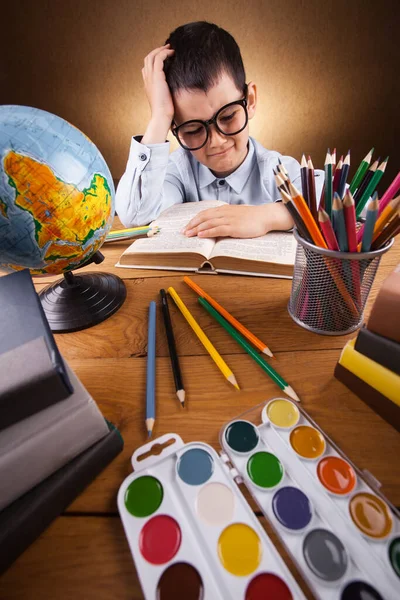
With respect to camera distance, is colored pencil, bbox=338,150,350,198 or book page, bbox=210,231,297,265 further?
A: book page, bbox=210,231,297,265

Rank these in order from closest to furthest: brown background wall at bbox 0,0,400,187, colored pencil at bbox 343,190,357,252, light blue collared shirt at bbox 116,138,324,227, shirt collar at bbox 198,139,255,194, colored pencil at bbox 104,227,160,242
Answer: colored pencil at bbox 343,190,357,252
colored pencil at bbox 104,227,160,242
light blue collared shirt at bbox 116,138,324,227
shirt collar at bbox 198,139,255,194
brown background wall at bbox 0,0,400,187

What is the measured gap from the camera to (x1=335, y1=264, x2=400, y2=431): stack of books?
0.96 feet

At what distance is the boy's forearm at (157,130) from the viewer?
771 millimetres

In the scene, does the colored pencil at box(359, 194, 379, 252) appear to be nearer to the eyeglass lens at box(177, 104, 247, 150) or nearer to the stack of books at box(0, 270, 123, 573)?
the stack of books at box(0, 270, 123, 573)

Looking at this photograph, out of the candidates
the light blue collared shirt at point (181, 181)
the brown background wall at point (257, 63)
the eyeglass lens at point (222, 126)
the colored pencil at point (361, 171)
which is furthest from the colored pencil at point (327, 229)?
the brown background wall at point (257, 63)

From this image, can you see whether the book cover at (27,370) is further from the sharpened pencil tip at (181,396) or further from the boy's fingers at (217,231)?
the boy's fingers at (217,231)

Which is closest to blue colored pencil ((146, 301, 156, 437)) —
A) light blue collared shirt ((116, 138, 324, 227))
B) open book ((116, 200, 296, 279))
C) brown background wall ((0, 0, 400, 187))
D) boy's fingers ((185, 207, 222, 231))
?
open book ((116, 200, 296, 279))

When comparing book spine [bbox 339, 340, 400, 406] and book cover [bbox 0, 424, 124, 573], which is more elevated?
book spine [bbox 339, 340, 400, 406]

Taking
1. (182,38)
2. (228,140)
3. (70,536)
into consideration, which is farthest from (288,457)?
(182,38)

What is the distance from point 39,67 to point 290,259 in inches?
58.1

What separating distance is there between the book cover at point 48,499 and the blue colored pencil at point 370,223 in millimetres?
333

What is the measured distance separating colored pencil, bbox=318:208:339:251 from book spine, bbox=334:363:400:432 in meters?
0.14

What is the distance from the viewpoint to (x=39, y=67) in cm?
132

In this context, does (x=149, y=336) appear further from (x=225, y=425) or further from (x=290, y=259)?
(x=290, y=259)
